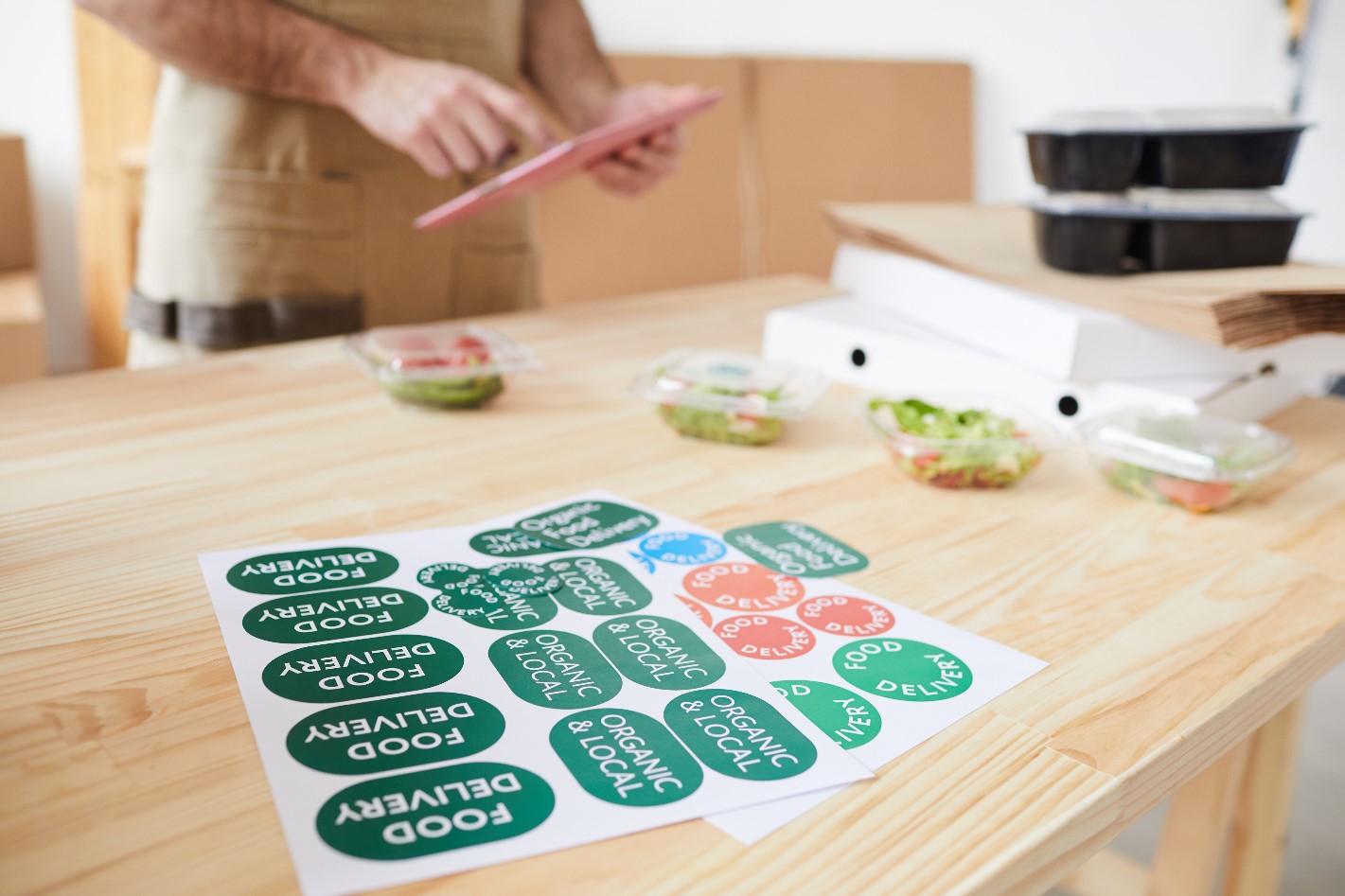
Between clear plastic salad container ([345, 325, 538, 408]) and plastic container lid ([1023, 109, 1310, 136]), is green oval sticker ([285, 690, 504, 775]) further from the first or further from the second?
plastic container lid ([1023, 109, 1310, 136])

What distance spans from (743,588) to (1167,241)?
58cm

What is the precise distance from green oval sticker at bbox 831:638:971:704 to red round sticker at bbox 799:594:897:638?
0.01m

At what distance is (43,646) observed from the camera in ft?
1.76

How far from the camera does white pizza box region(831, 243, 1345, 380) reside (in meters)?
→ 0.90

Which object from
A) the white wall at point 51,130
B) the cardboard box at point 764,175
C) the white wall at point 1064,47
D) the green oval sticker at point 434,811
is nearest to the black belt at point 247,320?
the green oval sticker at point 434,811

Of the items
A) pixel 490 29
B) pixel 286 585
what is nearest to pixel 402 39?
pixel 490 29

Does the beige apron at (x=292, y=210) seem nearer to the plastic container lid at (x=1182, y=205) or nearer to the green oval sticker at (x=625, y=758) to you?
the plastic container lid at (x=1182, y=205)

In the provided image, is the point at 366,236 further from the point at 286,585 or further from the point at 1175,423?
the point at 1175,423

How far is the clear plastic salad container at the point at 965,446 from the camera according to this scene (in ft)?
2.64

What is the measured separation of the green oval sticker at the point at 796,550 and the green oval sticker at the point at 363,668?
0.72ft

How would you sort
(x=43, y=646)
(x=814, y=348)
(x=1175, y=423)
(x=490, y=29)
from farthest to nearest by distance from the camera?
(x=490, y=29)
(x=814, y=348)
(x=1175, y=423)
(x=43, y=646)

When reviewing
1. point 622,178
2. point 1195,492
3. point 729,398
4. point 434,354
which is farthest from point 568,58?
point 1195,492

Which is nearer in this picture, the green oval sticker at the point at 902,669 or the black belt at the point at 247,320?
the green oval sticker at the point at 902,669

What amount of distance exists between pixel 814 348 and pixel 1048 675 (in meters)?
0.61
